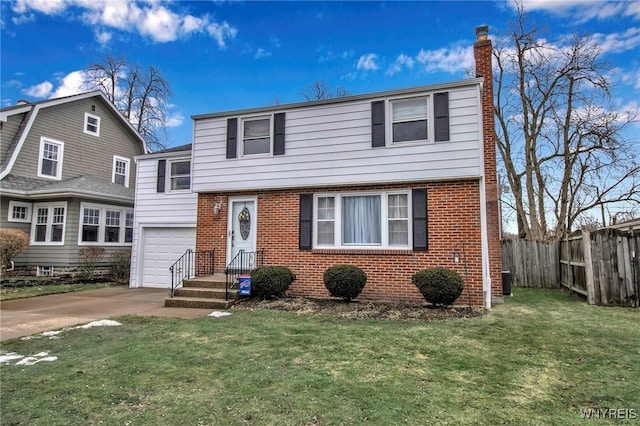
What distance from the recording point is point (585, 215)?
19.3 metres

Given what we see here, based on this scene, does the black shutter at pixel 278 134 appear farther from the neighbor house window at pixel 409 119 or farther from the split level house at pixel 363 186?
the neighbor house window at pixel 409 119

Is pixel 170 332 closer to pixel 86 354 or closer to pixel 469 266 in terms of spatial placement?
pixel 86 354

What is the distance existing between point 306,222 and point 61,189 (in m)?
9.44

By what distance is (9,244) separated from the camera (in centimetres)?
1205

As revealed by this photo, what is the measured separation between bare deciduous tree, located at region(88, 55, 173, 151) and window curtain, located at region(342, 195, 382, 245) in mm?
19863

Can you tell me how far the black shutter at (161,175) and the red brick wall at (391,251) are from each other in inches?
149

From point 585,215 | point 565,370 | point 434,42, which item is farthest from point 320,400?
point 585,215

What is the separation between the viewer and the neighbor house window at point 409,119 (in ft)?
29.7

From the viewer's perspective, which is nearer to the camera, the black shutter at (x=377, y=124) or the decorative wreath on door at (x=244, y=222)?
the black shutter at (x=377, y=124)

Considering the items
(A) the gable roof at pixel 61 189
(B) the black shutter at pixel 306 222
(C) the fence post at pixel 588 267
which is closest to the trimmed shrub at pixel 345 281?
(B) the black shutter at pixel 306 222

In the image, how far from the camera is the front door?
34.0ft

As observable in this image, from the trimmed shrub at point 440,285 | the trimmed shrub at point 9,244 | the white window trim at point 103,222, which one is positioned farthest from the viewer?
the white window trim at point 103,222

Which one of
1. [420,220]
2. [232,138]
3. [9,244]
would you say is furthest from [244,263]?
[9,244]

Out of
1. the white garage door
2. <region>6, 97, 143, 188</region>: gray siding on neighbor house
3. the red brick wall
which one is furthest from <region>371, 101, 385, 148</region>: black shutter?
<region>6, 97, 143, 188</region>: gray siding on neighbor house
